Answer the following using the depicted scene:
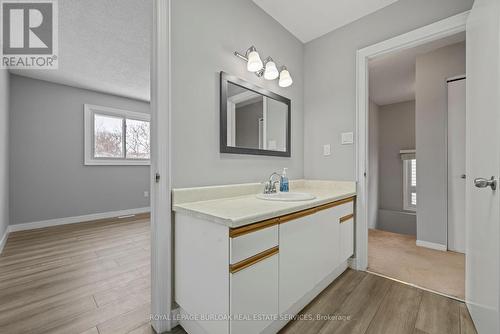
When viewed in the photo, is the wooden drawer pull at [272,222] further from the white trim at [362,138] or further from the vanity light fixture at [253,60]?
the vanity light fixture at [253,60]

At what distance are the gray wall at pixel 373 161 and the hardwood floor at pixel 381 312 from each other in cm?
322

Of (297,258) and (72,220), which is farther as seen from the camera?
(72,220)

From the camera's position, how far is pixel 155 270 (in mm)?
1268

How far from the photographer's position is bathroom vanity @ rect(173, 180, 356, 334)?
962 mm

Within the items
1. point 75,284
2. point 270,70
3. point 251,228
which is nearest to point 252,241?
point 251,228

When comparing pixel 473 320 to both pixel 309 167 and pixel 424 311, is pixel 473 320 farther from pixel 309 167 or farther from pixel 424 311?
pixel 309 167

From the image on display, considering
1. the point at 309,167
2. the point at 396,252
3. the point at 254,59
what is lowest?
the point at 396,252

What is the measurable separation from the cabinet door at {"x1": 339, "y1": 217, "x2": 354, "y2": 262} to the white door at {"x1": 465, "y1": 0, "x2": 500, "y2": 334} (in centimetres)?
76

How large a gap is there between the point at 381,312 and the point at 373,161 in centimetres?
402

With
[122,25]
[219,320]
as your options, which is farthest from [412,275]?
[122,25]

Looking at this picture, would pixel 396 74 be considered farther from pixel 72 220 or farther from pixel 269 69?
pixel 72 220

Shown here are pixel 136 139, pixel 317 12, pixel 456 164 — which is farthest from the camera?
pixel 136 139

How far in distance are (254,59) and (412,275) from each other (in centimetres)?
233

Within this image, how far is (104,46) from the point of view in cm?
261
